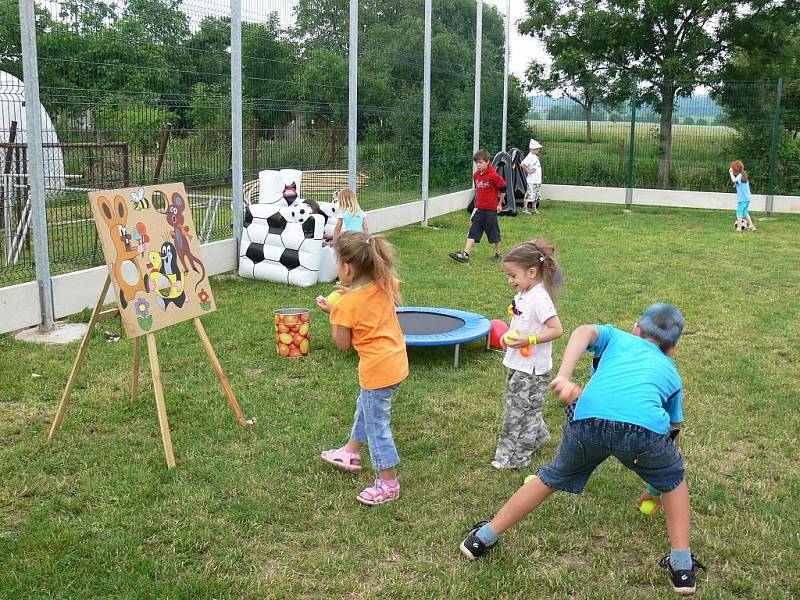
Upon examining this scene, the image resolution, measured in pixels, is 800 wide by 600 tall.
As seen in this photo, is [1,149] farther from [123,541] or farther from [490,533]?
[490,533]

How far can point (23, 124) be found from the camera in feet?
26.5

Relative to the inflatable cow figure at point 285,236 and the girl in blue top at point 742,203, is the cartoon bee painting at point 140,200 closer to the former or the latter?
the inflatable cow figure at point 285,236

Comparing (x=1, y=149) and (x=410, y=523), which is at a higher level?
(x=1, y=149)

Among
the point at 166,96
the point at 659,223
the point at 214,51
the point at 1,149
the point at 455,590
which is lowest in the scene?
the point at 455,590

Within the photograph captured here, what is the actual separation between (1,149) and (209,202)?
2371 millimetres

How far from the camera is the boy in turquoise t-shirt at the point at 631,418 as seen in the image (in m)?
3.36

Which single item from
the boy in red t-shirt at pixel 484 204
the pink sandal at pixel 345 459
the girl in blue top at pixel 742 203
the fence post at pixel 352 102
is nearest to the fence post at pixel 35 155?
the pink sandal at pixel 345 459

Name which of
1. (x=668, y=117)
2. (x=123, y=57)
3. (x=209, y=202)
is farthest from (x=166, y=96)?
(x=668, y=117)

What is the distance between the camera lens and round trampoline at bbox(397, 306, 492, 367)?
22.0ft

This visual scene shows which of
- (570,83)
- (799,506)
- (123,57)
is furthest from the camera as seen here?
(570,83)

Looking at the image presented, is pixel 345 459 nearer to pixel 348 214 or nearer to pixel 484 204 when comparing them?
pixel 348 214

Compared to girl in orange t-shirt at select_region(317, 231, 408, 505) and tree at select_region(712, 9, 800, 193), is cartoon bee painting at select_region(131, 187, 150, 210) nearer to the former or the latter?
girl in orange t-shirt at select_region(317, 231, 408, 505)

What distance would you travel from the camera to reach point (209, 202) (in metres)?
10.1

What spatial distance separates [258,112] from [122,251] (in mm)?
6102
